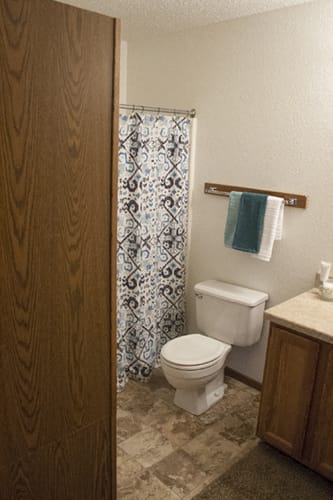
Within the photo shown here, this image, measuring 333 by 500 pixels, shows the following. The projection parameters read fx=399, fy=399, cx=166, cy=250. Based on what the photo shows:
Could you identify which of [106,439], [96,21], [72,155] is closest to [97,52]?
[96,21]

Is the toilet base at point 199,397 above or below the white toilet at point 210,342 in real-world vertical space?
below

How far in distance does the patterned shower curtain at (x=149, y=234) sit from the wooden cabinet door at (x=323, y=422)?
4.05 feet

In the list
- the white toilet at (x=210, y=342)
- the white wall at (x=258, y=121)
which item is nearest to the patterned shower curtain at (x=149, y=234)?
the white wall at (x=258, y=121)

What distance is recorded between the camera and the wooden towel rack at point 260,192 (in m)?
2.35

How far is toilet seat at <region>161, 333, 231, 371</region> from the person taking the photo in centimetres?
230

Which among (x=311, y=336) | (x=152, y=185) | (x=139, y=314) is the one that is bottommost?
(x=139, y=314)

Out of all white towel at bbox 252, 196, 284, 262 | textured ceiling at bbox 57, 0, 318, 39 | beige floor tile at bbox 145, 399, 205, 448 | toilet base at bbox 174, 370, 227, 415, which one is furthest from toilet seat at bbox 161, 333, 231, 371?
textured ceiling at bbox 57, 0, 318, 39

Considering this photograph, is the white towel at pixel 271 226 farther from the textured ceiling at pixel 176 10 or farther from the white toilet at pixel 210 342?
the textured ceiling at pixel 176 10

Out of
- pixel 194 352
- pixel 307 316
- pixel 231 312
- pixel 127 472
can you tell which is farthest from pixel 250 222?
pixel 127 472

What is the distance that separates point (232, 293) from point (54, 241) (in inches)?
65.4

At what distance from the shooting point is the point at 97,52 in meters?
1.11

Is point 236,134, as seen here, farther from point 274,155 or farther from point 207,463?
point 207,463

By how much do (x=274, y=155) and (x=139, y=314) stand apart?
1.35 m

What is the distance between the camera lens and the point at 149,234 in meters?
2.68
